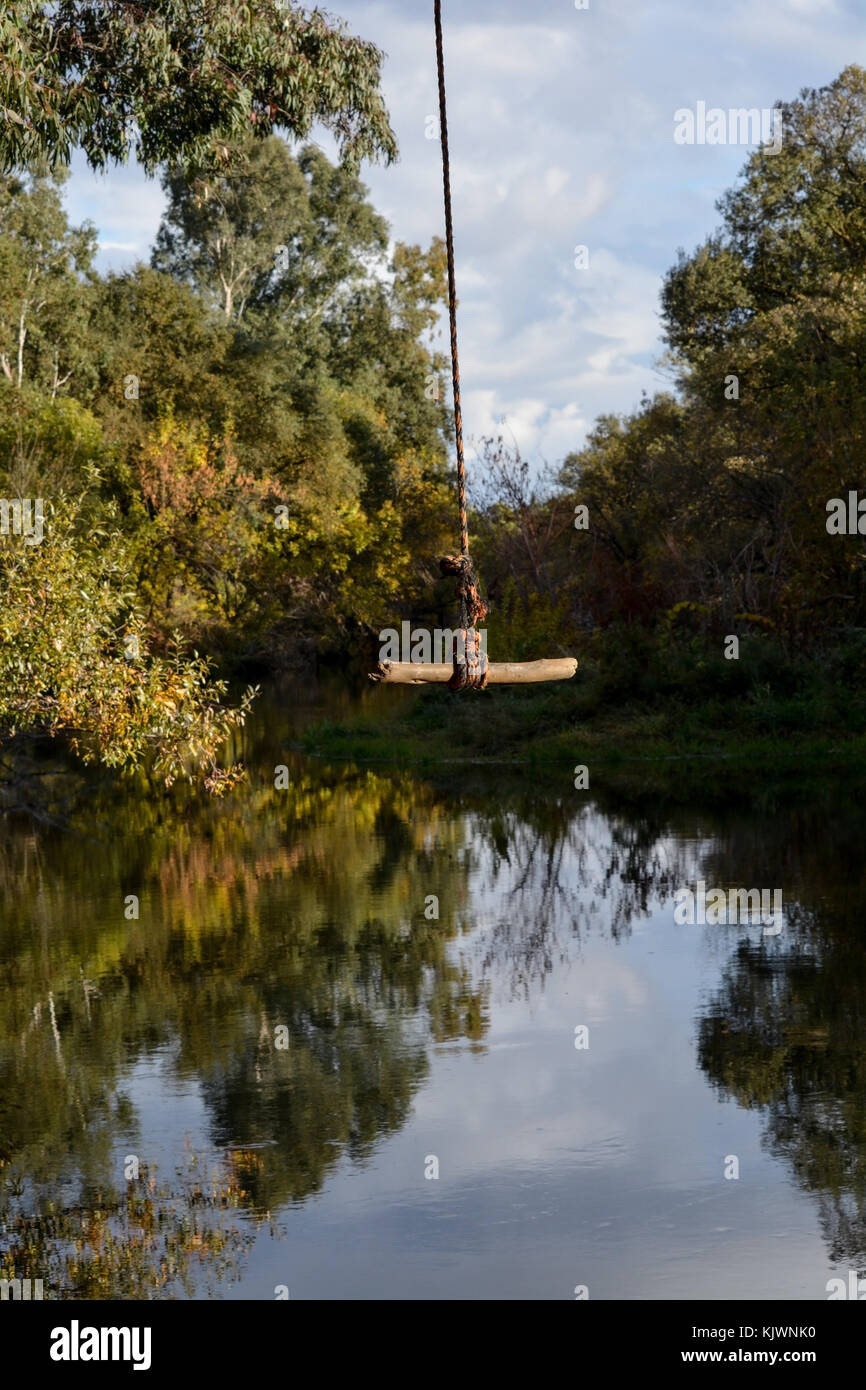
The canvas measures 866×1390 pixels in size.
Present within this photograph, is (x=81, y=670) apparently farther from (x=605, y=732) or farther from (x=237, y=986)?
(x=605, y=732)

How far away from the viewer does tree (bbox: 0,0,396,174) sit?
579 inches

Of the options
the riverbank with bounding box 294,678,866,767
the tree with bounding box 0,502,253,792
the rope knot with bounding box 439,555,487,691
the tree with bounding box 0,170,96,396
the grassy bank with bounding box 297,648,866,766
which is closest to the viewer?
the rope knot with bounding box 439,555,487,691

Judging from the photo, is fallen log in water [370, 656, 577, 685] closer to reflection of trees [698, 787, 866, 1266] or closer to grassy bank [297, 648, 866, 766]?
reflection of trees [698, 787, 866, 1266]

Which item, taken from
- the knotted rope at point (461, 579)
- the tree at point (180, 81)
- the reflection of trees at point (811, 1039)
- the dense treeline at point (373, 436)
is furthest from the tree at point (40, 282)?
the knotted rope at point (461, 579)

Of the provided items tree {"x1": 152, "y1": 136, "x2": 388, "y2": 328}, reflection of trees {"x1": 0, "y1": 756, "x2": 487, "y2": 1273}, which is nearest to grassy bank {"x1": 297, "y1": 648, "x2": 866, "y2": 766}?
reflection of trees {"x1": 0, "y1": 756, "x2": 487, "y2": 1273}

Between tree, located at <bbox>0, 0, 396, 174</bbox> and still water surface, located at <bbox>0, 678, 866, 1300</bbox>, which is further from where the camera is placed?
tree, located at <bbox>0, 0, 396, 174</bbox>

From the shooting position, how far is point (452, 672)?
691 cm

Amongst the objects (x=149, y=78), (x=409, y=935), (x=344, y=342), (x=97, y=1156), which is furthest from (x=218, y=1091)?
(x=344, y=342)

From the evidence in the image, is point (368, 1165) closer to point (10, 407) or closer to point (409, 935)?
point (409, 935)

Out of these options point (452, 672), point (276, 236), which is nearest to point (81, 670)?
point (452, 672)

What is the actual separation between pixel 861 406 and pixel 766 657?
526cm

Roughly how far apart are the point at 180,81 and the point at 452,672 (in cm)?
1045

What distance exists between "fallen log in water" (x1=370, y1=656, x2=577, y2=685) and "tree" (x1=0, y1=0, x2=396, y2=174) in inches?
382

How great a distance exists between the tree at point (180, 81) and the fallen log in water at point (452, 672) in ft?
31.8
